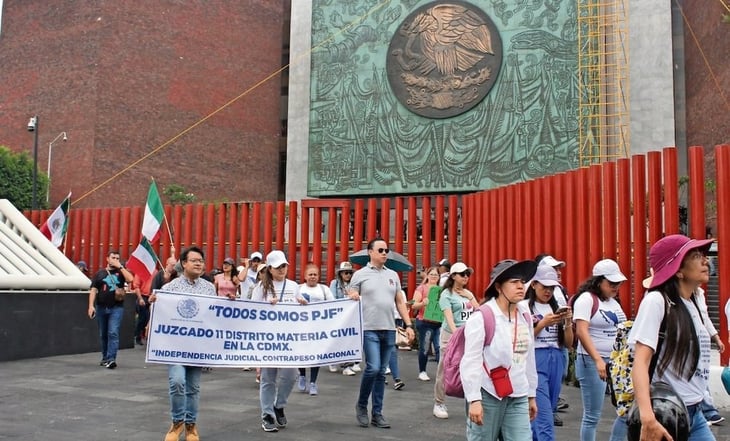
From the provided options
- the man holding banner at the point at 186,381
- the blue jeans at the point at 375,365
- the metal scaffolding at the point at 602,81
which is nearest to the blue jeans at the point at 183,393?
the man holding banner at the point at 186,381

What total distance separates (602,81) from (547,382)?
27911 millimetres

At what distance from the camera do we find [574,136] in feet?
98.3

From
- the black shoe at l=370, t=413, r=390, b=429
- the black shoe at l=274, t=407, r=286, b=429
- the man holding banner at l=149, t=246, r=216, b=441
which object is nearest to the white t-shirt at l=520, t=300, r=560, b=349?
the black shoe at l=370, t=413, r=390, b=429

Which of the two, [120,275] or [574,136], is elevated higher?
[574,136]

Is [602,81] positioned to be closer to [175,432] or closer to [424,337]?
[424,337]

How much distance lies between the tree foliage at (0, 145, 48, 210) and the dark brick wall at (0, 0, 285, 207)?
71.5 inches

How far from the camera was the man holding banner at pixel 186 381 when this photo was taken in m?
6.36

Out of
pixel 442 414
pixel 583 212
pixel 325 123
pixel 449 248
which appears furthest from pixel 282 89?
pixel 442 414

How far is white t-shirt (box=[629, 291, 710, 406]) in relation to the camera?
331 cm

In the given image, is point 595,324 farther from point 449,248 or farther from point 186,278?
point 449,248

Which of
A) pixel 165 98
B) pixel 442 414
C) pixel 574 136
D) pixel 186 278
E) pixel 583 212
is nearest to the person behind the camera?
pixel 186 278

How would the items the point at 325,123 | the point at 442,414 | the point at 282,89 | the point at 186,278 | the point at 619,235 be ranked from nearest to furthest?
the point at 186,278
the point at 442,414
the point at 619,235
the point at 325,123
the point at 282,89

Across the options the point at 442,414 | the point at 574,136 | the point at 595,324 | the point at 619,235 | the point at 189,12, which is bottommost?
the point at 442,414

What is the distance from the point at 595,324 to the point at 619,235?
243 inches
